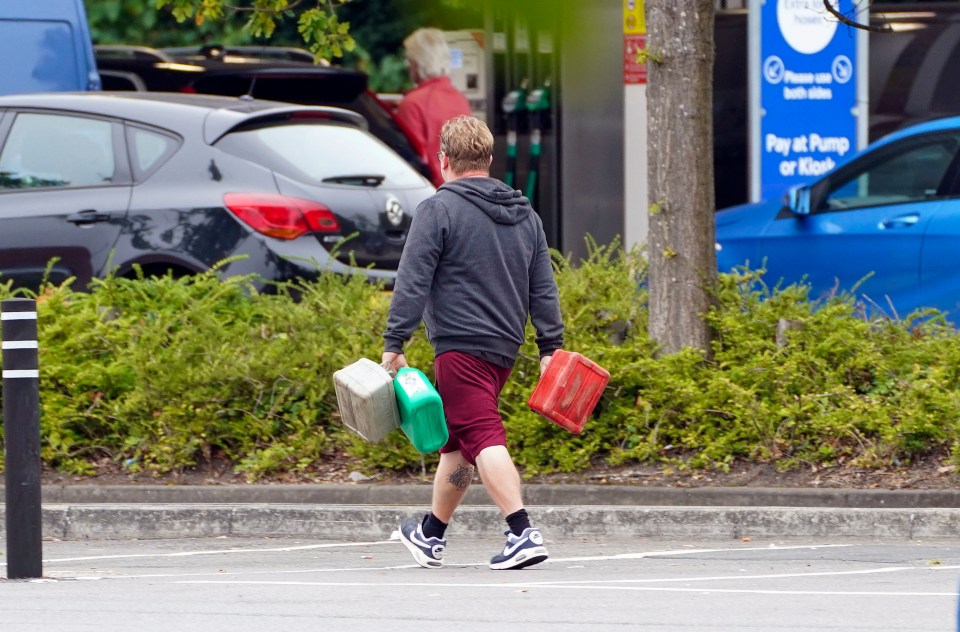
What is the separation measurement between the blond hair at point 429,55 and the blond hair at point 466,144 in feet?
23.2

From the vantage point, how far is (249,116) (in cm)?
922

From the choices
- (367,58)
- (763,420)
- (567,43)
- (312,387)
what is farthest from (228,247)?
(367,58)

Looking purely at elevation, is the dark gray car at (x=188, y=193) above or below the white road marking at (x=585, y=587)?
above

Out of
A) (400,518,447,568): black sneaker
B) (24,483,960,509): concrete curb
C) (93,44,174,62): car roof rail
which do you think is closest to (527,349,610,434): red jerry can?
(400,518,447,568): black sneaker

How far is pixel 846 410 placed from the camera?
7.64 metres

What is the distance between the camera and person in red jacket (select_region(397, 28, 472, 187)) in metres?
12.9

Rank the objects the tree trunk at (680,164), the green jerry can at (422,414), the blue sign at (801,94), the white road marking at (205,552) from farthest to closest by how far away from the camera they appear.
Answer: the blue sign at (801,94)
the tree trunk at (680,164)
the white road marking at (205,552)
the green jerry can at (422,414)

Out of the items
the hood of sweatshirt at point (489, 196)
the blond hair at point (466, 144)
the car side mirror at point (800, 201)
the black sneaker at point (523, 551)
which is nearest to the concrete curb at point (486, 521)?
the black sneaker at point (523, 551)

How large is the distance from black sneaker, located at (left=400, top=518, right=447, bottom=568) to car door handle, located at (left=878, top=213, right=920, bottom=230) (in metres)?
4.82

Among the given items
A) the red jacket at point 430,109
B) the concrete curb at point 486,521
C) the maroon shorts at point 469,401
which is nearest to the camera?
the maroon shorts at point 469,401

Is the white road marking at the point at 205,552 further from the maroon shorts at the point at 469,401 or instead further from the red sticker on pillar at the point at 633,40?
the red sticker on pillar at the point at 633,40

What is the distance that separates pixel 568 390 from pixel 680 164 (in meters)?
2.24

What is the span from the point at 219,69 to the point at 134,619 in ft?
26.7

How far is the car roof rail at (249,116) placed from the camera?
9.13m
